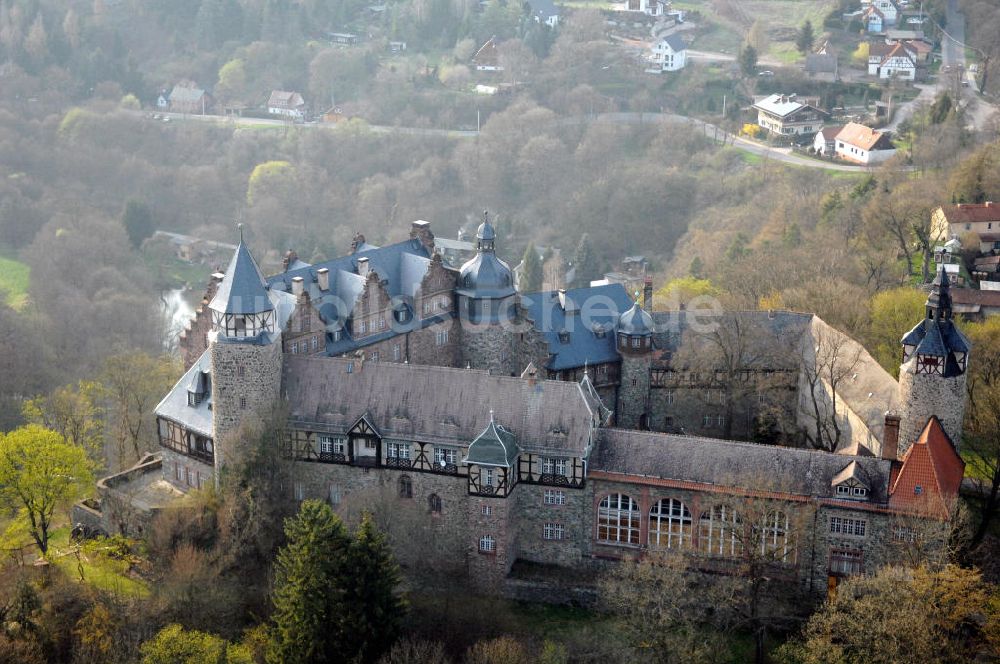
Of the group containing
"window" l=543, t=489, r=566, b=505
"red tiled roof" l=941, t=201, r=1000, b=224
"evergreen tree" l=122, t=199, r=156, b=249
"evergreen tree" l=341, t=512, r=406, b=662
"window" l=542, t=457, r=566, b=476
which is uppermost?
"red tiled roof" l=941, t=201, r=1000, b=224

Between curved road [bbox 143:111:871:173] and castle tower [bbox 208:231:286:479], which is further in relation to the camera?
curved road [bbox 143:111:871:173]

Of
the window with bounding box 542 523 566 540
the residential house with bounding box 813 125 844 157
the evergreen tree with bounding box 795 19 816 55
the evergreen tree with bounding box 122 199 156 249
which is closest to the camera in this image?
the window with bounding box 542 523 566 540

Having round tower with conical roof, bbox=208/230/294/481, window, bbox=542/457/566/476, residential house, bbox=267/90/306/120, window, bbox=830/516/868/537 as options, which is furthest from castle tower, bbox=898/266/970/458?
residential house, bbox=267/90/306/120

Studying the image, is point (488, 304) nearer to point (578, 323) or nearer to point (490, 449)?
point (578, 323)

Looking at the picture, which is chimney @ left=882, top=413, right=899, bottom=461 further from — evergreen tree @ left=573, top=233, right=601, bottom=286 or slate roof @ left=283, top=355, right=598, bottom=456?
evergreen tree @ left=573, top=233, right=601, bottom=286

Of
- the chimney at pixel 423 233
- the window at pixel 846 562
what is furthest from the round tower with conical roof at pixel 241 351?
the window at pixel 846 562

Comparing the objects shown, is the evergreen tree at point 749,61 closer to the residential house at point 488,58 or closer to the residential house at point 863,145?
the residential house at point 863,145
